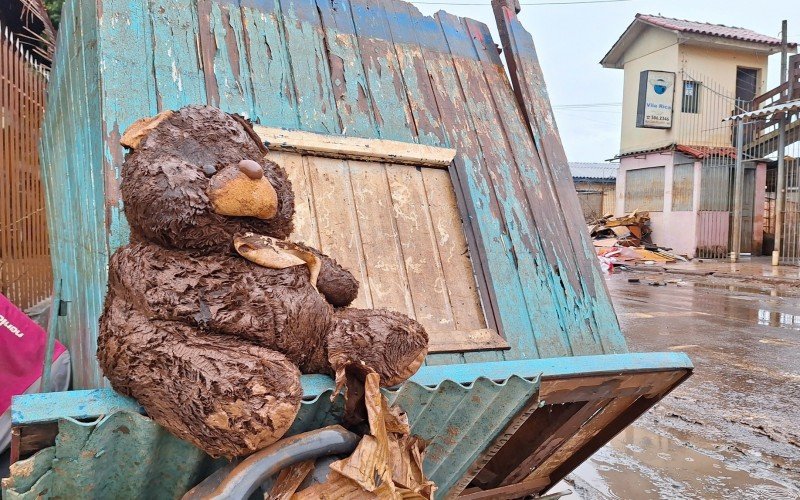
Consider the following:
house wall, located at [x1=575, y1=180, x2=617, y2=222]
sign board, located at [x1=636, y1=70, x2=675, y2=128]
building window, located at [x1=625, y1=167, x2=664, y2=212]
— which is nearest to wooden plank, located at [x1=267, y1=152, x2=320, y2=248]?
sign board, located at [x1=636, y1=70, x2=675, y2=128]

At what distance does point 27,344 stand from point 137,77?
1.61 m

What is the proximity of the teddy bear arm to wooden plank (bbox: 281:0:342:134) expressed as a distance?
95 cm

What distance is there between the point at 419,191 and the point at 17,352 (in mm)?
2055

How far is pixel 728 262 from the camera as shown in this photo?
16906 mm

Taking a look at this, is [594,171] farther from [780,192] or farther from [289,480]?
[289,480]

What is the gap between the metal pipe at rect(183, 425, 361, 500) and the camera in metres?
1.21

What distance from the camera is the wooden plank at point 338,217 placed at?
7.20 feet

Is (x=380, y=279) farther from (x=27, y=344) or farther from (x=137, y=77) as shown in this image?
(x=27, y=344)

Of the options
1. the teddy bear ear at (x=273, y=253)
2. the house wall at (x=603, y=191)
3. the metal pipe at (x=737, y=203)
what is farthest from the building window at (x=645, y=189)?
the teddy bear ear at (x=273, y=253)

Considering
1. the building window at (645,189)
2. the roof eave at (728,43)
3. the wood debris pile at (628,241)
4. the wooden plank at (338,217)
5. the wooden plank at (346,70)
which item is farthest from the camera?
the building window at (645,189)

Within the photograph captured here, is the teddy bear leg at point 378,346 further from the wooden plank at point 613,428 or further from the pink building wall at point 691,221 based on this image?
the pink building wall at point 691,221

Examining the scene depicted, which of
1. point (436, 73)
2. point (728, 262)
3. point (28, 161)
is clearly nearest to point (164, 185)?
point (436, 73)

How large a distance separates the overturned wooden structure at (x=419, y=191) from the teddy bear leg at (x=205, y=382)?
0.51 metres

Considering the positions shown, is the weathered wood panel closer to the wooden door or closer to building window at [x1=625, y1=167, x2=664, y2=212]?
the wooden door
